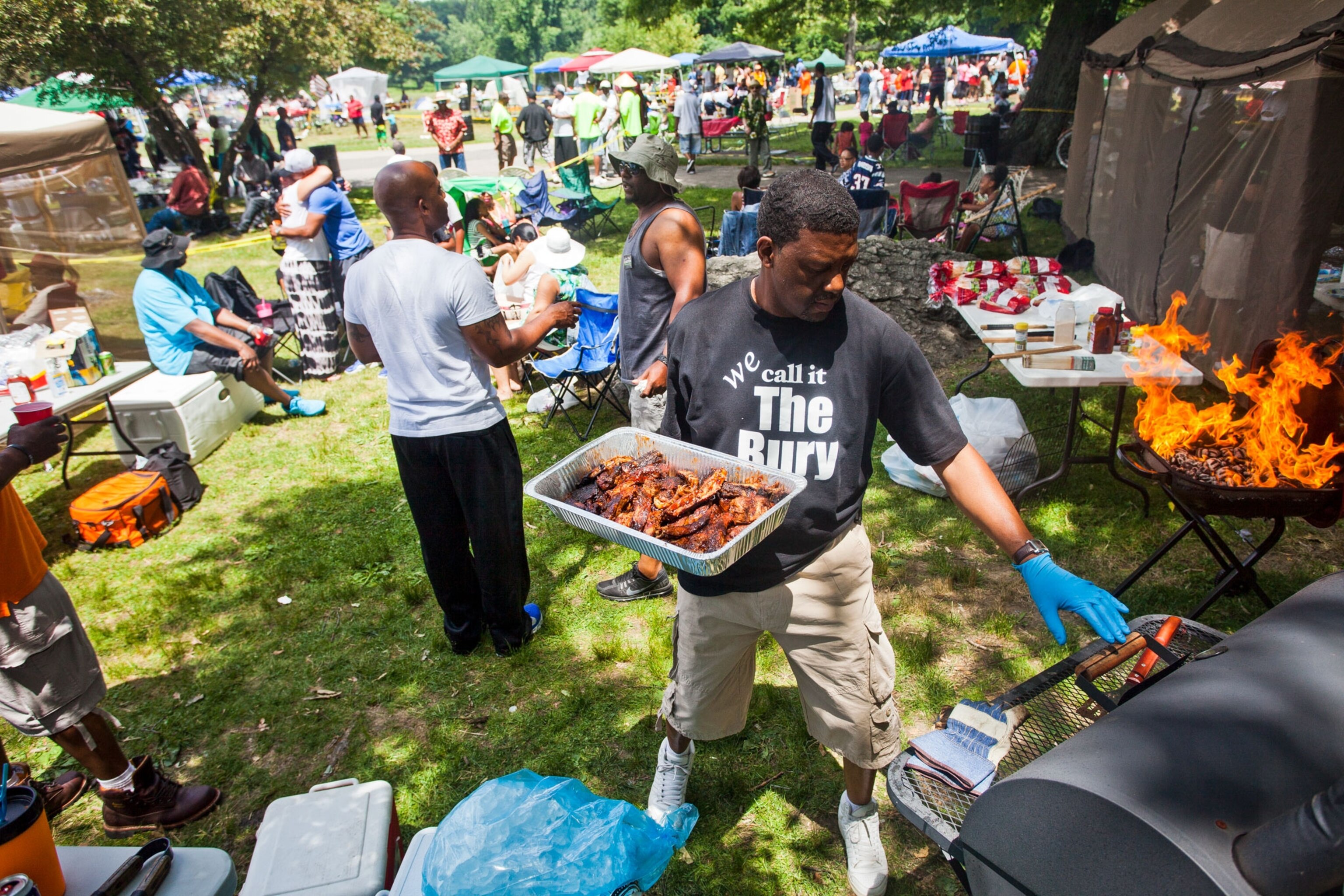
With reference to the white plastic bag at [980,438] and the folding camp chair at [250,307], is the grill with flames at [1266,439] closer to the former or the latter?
the white plastic bag at [980,438]

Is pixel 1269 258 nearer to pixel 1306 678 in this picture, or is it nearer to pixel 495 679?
pixel 1306 678

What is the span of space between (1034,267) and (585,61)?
2738cm

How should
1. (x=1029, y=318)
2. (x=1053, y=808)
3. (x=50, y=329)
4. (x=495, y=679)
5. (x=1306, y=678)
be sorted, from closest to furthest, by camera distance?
(x=1053, y=808)
(x=1306, y=678)
(x=495, y=679)
(x=1029, y=318)
(x=50, y=329)

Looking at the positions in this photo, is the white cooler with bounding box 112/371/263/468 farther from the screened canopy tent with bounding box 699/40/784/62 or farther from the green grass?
the screened canopy tent with bounding box 699/40/784/62

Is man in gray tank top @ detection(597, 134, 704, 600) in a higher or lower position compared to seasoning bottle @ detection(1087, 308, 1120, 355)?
higher

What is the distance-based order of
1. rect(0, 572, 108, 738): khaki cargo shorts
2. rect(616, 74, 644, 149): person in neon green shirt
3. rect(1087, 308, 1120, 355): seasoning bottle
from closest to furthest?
1. rect(0, 572, 108, 738): khaki cargo shorts
2. rect(1087, 308, 1120, 355): seasoning bottle
3. rect(616, 74, 644, 149): person in neon green shirt

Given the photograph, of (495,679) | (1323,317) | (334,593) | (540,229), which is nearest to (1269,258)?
(1323,317)

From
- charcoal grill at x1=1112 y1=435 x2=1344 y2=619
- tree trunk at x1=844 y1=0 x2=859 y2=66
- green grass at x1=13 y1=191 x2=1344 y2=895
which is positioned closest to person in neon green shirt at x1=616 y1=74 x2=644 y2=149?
green grass at x1=13 y1=191 x2=1344 y2=895

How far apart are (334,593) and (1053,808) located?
425 centimetres

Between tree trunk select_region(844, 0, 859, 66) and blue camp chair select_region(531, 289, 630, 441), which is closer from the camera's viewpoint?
blue camp chair select_region(531, 289, 630, 441)

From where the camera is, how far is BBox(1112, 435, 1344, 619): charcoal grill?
3404mm

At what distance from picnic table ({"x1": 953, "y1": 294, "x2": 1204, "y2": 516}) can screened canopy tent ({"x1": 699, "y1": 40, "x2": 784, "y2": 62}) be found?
2233 centimetres

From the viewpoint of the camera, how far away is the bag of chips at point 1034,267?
634cm

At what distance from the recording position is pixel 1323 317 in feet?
19.5
